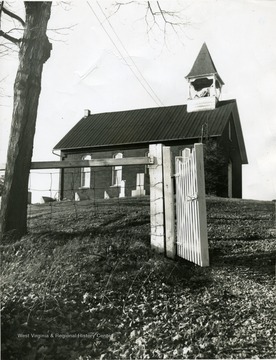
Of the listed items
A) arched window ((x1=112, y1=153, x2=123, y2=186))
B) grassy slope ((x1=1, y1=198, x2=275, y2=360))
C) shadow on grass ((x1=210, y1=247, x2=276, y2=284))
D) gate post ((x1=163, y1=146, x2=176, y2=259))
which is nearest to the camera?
grassy slope ((x1=1, y1=198, x2=275, y2=360))

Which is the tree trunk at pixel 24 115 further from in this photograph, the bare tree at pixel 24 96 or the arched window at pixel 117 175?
the arched window at pixel 117 175

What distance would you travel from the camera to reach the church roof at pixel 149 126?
63.8 ft

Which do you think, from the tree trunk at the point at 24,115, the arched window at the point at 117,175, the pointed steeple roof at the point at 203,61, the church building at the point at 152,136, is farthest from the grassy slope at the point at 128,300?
the arched window at the point at 117,175

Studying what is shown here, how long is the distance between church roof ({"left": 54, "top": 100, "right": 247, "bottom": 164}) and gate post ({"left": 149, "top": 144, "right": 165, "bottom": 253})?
1291cm

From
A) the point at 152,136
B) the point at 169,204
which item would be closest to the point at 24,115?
the point at 169,204

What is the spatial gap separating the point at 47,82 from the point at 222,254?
13.4 ft

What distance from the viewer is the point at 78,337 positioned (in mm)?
4051

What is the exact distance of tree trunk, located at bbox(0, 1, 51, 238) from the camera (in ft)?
20.5

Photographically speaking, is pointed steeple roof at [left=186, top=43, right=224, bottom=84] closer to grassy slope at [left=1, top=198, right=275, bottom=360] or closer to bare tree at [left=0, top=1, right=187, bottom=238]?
bare tree at [left=0, top=1, right=187, bottom=238]

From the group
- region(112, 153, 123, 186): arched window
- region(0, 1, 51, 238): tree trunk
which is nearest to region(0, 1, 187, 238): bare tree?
region(0, 1, 51, 238): tree trunk

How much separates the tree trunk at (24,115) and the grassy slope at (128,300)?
0.51 metres

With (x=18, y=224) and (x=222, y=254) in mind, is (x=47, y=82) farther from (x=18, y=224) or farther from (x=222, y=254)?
(x=222, y=254)

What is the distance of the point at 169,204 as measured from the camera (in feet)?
18.5

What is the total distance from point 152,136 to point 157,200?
14.7 metres
